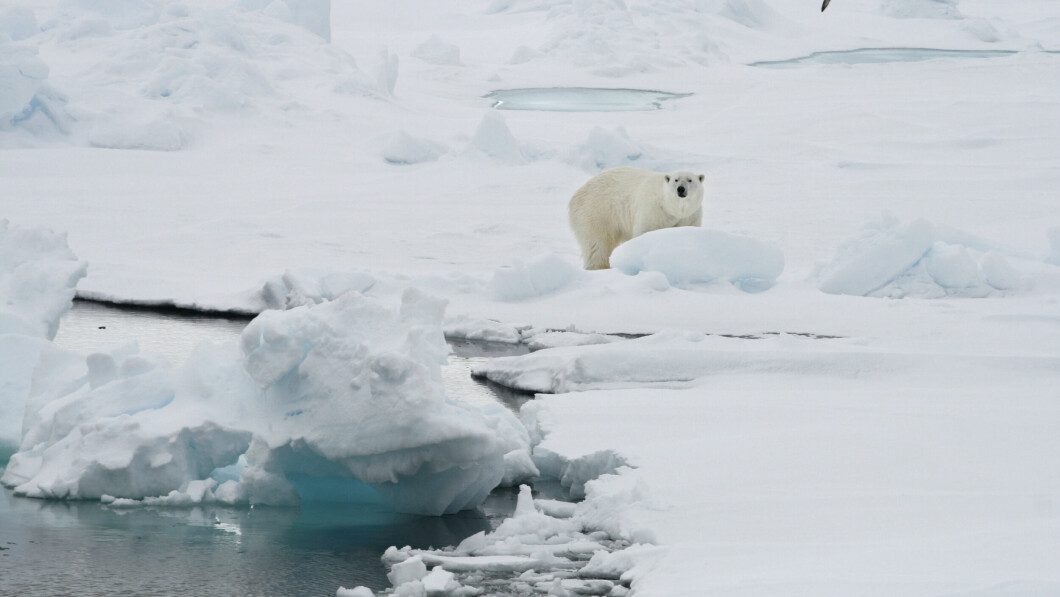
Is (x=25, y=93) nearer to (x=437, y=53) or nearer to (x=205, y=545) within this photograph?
(x=205, y=545)

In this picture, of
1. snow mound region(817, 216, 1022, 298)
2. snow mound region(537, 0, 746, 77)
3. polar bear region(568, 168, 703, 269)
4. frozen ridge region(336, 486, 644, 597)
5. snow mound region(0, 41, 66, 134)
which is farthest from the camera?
snow mound region(537, 0, 746, 77)

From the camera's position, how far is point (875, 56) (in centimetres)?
2688

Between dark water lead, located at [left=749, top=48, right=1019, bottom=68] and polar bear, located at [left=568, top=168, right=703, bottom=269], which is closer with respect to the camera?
polar bear, located at [left=568, top=168, right=703, bottom=269]

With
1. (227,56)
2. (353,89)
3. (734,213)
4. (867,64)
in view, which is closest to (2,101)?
(227,56)

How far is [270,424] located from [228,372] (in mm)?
364

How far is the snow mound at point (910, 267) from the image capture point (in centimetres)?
787

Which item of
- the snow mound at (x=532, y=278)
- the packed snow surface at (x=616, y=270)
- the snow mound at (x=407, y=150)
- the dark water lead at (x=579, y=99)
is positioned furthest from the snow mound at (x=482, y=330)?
the dark water lead at (x=579, y=99)

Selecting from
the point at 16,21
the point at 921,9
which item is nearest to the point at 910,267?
the point at 16,21

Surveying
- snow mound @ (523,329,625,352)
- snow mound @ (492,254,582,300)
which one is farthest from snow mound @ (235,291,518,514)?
snow mound @ (492,254,582,300)

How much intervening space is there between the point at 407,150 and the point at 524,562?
1044 cm

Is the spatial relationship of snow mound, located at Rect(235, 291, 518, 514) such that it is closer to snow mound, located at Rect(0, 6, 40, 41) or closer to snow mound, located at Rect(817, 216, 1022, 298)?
snow mound, located at Rect(817, 216, 1022, 298)

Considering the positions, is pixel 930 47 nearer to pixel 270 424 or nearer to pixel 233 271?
pixel 233 271

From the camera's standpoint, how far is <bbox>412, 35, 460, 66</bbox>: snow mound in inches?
895

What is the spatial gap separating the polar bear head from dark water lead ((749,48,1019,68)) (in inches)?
675
